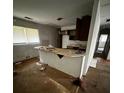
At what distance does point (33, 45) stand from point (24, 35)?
2.80ft

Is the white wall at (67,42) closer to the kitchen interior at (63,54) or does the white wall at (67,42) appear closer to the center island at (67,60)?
the kitchen interior at (63,54)

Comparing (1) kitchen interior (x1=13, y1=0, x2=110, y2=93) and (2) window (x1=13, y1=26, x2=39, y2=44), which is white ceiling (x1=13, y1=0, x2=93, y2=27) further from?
(2) window (x1=13, y1=26, x2=39, y2=44)

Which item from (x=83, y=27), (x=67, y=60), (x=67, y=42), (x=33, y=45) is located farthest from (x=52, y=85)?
(x=67, y=42)

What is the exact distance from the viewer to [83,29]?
3498 mm

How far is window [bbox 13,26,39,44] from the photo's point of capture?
4548mm

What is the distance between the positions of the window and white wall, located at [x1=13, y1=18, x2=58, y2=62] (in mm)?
236

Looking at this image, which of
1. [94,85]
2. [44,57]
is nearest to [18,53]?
[44,57]

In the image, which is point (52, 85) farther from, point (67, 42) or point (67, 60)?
point (67, 42)

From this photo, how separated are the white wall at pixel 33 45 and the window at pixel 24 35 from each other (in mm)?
236

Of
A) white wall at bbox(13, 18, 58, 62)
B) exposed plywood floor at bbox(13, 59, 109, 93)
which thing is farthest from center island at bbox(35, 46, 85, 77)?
white wall at bbox(13, 18, 58, 62)

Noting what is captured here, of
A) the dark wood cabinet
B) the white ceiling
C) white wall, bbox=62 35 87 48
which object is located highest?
the white ceiling

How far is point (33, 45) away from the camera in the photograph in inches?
218

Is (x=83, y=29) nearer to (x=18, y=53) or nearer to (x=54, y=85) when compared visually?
(x=54, y=85)
